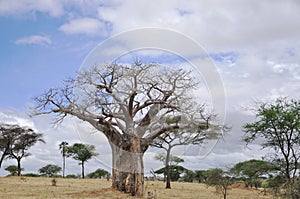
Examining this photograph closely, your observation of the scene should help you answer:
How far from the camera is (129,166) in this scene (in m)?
22.6

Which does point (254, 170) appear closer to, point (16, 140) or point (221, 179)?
point (221, 179)

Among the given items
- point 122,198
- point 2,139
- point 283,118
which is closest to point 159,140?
point 122,198

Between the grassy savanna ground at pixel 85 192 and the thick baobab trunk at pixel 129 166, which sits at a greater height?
the thick baobab trunk at pixel 129 166

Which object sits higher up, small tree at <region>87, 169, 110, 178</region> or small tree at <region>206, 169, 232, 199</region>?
small tree at <region>87, 169, 110, 178</region>

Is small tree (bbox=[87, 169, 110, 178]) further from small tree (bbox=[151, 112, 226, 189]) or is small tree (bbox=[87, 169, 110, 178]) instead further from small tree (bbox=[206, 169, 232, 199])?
small tree (bbox=[206, 169, 232, 199])

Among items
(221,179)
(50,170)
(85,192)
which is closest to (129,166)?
(85,192)

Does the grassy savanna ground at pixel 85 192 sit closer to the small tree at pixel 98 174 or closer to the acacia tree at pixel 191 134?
the acacia tree at pixel 191 134

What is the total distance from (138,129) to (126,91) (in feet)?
7.68

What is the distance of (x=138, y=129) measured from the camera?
2302cm

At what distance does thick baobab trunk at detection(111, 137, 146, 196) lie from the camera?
22.3 meters

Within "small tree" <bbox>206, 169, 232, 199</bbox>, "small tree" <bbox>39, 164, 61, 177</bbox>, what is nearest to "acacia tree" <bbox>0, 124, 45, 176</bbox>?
"small tree" <bbox>39, 164, 61, 177</bbox>

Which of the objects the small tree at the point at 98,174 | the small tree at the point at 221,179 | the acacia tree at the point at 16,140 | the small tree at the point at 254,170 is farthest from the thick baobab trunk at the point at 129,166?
the small tree at the point at 98,174

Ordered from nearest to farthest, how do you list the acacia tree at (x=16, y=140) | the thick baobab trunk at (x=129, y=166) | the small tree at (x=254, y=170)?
the small tree at (x=254, y=170) → the thick baobab trunk at (x=129, y=166) → the acacia tree at (x=16, y=140)

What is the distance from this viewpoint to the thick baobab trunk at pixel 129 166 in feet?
73.3
